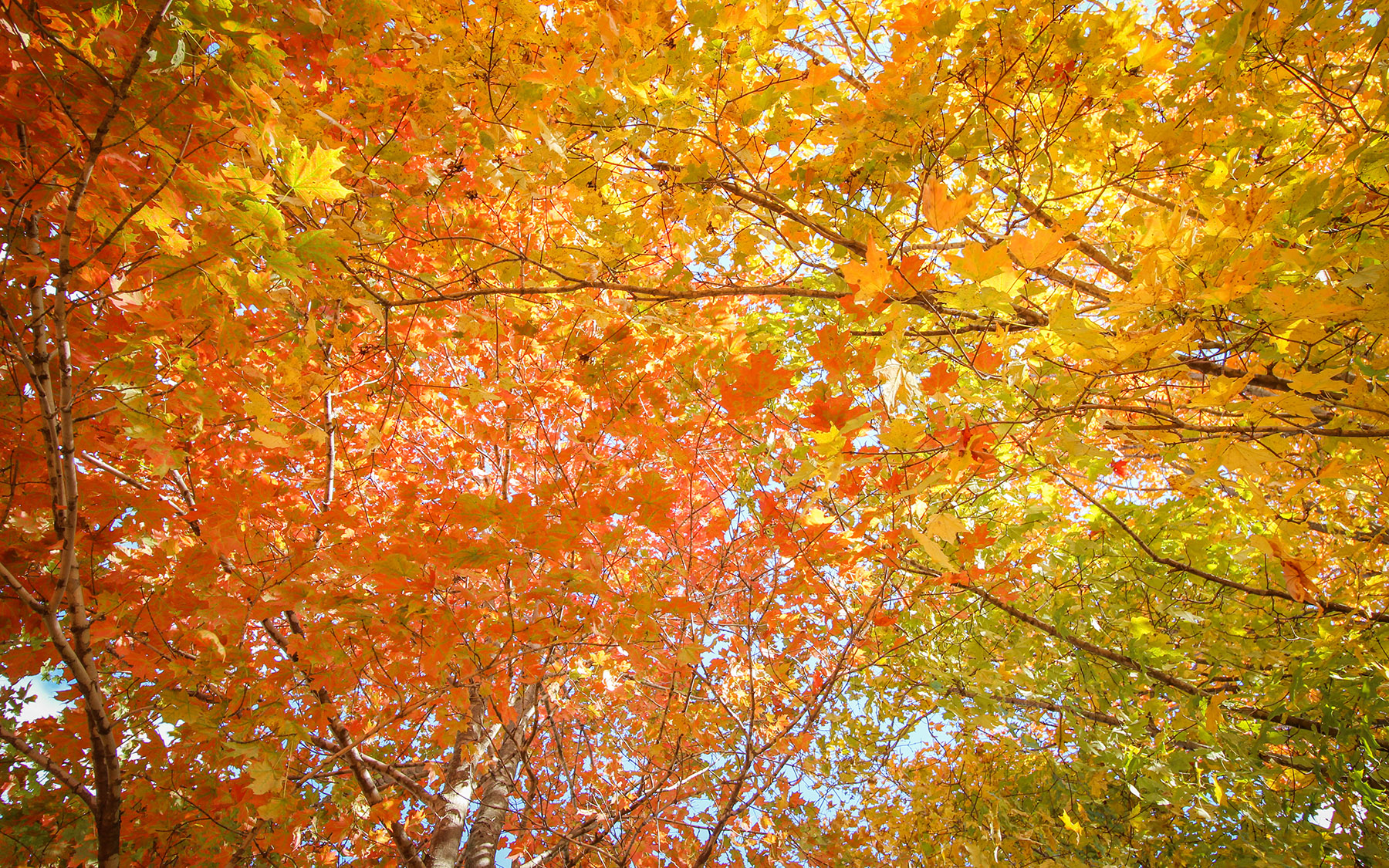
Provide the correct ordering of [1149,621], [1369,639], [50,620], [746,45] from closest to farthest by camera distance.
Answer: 1. [50,620]
2. [746,45]
3. [1369,639]
4. [1149,621]

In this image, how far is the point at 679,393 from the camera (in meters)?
2.81

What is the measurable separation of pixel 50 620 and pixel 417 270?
2257 millimetres

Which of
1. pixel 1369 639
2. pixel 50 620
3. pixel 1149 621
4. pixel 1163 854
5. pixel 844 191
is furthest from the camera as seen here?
pixel 1163 854

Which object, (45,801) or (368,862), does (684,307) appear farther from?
(45,801)

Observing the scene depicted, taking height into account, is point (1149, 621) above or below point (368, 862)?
above

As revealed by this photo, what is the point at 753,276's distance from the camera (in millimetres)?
3713

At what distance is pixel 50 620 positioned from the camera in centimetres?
162

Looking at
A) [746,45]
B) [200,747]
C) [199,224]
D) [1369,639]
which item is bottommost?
[200,747]

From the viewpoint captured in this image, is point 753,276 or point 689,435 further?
point 753,276

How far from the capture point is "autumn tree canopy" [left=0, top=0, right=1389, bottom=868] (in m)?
1.59

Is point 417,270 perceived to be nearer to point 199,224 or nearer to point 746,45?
point 199,224

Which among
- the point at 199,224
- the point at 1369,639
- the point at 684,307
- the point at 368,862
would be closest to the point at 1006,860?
the point at 1369,639

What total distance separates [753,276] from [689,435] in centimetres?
116

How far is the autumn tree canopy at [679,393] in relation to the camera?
5.23ft
